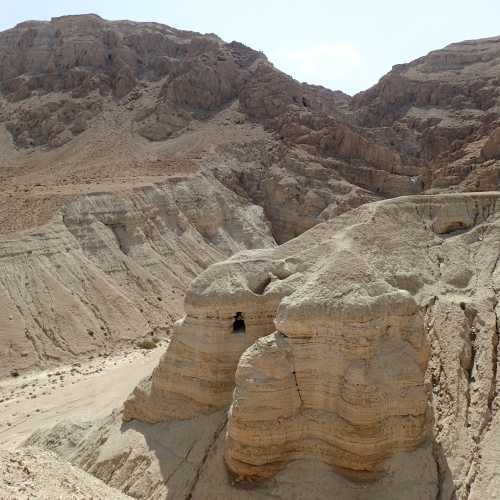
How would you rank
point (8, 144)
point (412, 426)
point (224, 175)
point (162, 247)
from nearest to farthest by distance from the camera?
point (412, 426) < point (162, 247) < point (224, 175) < point (8, 144)

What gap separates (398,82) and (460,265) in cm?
6765

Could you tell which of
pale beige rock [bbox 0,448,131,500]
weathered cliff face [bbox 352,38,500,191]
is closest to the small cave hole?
pale beige rock [bbox 0,448,131,500]

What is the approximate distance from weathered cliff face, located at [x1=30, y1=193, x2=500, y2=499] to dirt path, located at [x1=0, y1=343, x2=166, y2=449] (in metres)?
4.01

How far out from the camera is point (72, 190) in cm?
4072

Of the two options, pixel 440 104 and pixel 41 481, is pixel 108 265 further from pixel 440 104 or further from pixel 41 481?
pixel 440 104

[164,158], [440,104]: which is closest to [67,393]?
[164,158]

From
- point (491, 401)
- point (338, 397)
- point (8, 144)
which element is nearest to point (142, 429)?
→ point (338, 397)

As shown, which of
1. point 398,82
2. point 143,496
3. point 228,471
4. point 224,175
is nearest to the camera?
point 228,471

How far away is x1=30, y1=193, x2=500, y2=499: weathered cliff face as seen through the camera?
11.2 m

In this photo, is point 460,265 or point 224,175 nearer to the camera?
point 460,265

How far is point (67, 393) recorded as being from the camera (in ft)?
75.7

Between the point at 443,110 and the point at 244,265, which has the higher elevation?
the point at 443,110

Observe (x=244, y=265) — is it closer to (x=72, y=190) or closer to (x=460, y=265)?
(x=460, y=265)

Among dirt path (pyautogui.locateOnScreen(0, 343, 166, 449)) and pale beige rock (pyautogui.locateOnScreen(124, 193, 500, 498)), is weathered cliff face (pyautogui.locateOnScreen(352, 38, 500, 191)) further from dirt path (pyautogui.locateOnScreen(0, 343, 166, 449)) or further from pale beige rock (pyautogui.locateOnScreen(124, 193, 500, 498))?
pale beige rock (pyautogui.locateOnScreen(124, 193, 500, 498))
